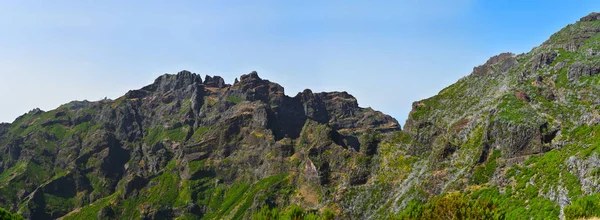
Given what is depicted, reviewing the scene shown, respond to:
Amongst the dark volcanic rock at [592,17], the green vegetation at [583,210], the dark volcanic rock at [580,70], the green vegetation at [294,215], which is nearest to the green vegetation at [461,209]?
the green vegetation at [583,210]

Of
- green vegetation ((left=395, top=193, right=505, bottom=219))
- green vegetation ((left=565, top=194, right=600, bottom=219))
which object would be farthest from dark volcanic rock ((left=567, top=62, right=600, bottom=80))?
green vegetation ((left=395, top=193, right=505, bottom=219))

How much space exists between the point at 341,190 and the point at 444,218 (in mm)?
117403

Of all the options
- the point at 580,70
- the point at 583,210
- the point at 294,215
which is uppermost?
the point at 580,70

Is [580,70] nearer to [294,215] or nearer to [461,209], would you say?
[461,209]

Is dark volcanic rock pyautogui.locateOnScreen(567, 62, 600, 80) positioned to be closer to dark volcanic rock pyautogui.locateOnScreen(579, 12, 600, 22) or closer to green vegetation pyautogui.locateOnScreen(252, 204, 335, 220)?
dark volcanic rock pyautogui.locateOnScreen(579, 12, 600, 22)

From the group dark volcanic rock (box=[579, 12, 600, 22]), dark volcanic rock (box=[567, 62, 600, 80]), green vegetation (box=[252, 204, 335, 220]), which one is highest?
dark volcanic rock (box=[579, 12, 600, 22])

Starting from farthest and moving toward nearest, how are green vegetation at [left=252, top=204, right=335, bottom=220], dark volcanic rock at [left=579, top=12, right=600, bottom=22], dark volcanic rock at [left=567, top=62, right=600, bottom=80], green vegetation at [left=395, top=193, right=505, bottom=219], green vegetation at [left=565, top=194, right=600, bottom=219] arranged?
dark volcanic rock at [left=579, top=12, right=600, bottom=22] < dark volcanic rock at [left=567, top=62, right=600, bottom=80] < green vegetation at [left=252, top=204, right=335, bottom=220] < green vegetation at [left=395, top=193, right=505, bottom=219] < green vegetation at [left=565, top=194, right=600, bottom=219]

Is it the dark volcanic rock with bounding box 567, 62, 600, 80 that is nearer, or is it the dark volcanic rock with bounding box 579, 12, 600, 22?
the dark volcanic rock with bounding box 567, 62, 600, 80

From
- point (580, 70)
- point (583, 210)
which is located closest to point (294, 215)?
point (583, 210)

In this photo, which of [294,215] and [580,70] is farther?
[580,70]

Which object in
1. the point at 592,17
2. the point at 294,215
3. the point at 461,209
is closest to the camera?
the point at 461,209

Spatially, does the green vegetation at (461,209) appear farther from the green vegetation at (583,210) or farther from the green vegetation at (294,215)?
the green vegetation at (294,215)

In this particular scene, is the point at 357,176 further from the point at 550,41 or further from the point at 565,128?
the point at 550,41

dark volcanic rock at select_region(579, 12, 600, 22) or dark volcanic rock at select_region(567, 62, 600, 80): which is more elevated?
dark volcanic rock at select_region(579, 12, 600, 22)
